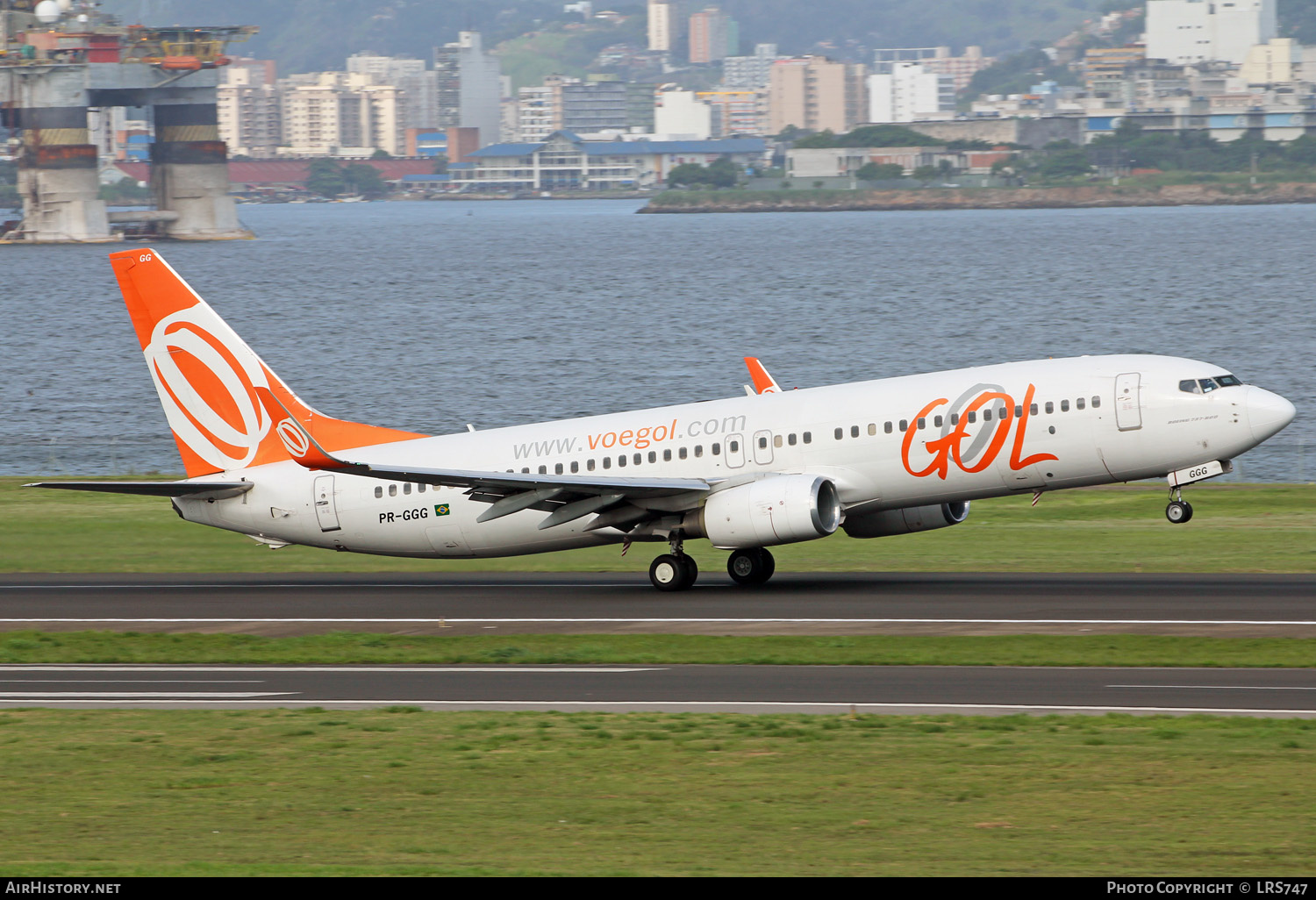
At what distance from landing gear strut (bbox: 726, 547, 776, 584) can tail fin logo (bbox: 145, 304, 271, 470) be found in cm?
1170

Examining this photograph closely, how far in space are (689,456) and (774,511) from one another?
3234 millimetres

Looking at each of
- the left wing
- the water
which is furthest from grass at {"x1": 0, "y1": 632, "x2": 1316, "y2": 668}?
the water

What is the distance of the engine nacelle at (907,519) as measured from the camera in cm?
3638

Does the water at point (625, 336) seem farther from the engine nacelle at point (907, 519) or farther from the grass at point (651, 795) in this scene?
the grass at point (651, 795)

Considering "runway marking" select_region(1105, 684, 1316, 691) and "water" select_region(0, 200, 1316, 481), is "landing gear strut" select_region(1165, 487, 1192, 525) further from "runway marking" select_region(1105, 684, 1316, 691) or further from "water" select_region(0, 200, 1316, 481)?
"water" select_region(0, 200, 1316, 481)

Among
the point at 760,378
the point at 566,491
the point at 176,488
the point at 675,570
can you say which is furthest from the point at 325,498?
the point at 760,378

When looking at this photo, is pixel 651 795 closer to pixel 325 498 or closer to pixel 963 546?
pixel 325 498

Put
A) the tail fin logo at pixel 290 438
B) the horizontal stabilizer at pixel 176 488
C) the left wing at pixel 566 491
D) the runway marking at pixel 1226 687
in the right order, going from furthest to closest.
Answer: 1. the tail fin logo at pixel 290 438
2. the horizontal stabilizer at pixel 176 488
3. the left wing at pixel 566 491
4. the runway marking at pixel 1226 687

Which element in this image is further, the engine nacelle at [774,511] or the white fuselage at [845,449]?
the white fuselage at [845,449]

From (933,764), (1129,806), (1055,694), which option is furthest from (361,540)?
(1129,806)

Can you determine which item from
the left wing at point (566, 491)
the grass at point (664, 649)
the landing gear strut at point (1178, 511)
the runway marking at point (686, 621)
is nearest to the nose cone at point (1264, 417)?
the landing gear strut at point (1178, 511)

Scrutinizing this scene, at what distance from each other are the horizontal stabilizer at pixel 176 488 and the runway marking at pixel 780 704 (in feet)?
31.8

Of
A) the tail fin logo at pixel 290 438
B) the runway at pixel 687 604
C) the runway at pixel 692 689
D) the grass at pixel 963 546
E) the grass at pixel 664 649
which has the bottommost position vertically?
the grass at pixel 963 546

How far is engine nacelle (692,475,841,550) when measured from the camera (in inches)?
1312
